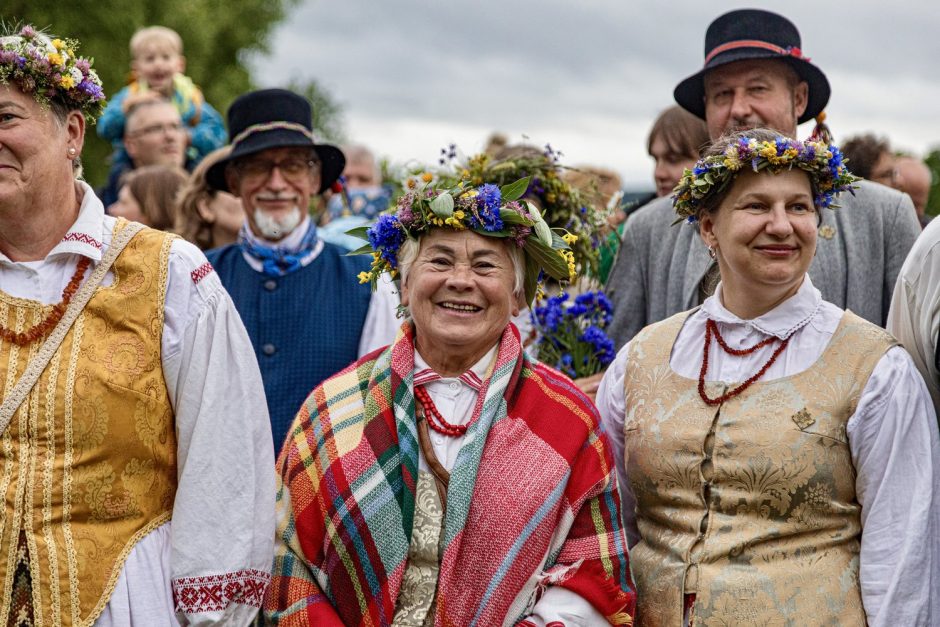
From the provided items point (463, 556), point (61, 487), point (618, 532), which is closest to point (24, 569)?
point (61, 487)

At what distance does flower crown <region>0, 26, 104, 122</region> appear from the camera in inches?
128

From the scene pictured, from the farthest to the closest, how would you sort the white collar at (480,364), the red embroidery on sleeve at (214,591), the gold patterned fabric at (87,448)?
the white collar at (480,364) < the red embroidery on sleeve at (214,591) < the gold patterned fabric at (87,448)

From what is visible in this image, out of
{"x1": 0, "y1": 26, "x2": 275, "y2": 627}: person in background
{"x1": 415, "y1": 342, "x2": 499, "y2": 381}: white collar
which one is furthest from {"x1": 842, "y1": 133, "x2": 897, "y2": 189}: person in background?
{"x1": 0, "y1": 26, "x2": 275, "y2": 627}: person in background

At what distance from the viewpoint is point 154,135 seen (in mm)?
7836

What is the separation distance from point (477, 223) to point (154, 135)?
186 inches

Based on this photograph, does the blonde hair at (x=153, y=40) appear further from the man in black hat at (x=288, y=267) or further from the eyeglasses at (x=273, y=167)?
the eyeglasses at (x=273, y=167)

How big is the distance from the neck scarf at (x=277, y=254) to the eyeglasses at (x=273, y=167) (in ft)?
0.85

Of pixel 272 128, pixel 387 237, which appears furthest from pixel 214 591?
pixel 272 128

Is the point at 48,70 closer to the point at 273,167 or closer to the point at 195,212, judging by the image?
the point at 273,167

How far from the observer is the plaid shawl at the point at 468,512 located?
348cm

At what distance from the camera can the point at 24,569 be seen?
3.21 meters

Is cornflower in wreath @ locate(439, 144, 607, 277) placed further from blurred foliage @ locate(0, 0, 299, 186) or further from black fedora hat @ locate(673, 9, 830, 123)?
blurred foliage @ locate(0, 0, 299, 186)

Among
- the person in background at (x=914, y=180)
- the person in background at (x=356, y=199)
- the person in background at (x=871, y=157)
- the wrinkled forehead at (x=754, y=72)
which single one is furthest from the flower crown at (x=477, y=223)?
the person in background at (x=914, y=180)

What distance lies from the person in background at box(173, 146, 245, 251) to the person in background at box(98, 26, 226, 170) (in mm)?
2506
